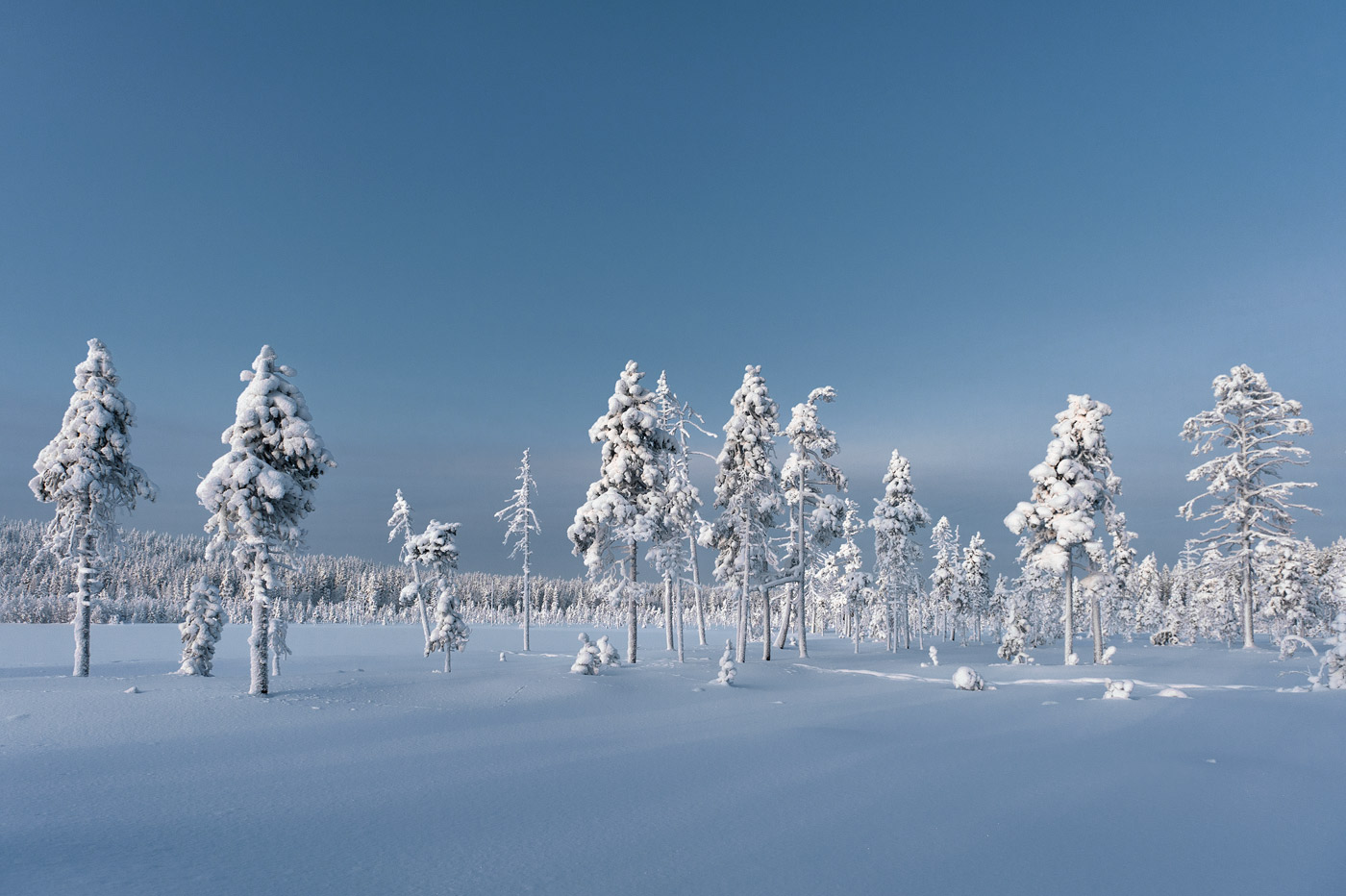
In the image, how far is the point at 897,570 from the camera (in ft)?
167

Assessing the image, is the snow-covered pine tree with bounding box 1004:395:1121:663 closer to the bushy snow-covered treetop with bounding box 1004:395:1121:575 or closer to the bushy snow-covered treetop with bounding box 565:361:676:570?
the bushy snow-covered treetop with bounding box 1004:395:1121:575

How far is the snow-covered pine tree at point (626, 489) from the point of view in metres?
31.0

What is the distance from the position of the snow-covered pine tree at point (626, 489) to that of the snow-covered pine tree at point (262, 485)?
1297 cm

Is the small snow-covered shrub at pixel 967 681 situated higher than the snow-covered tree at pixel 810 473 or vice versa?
the snow-covered tree at pixel 810 473

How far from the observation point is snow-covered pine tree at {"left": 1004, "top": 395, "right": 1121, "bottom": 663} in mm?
31609

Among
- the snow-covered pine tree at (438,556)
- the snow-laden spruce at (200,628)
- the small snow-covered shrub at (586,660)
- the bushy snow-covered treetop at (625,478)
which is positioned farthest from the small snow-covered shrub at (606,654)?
the snow-laden spruce at (200,628)

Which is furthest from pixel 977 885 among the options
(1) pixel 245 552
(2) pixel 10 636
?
(2) pixel 10 636

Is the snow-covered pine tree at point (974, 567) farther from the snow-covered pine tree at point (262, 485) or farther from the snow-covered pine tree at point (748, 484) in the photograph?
the snow-covered pine tree at point (262, 485)

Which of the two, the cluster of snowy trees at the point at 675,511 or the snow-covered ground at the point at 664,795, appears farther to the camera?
the cluster of snowy trees at the point at 675,511

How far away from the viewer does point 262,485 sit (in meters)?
19.7

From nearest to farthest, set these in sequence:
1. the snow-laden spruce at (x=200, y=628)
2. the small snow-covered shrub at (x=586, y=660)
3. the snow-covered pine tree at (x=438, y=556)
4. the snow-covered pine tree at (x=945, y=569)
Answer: the small snow-covered shrub at (x=586, y=660)
the snow-laden spruce at (x=200, y=628)
the snow-covered pine tree at (x=438, y=556)
the snow-covered pine tree at (x=945, y=569)

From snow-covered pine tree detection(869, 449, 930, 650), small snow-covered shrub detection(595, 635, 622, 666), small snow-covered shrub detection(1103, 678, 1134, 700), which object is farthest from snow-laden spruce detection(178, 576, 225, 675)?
snow-covered pine tree detection(869, 449, 930, 650)

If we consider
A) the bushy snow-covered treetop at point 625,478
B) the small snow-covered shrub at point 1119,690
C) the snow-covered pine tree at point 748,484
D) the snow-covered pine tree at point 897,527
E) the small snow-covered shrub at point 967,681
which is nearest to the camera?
the small snow-covered shrub at point 1119,690

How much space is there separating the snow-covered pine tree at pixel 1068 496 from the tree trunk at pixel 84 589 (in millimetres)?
41550
